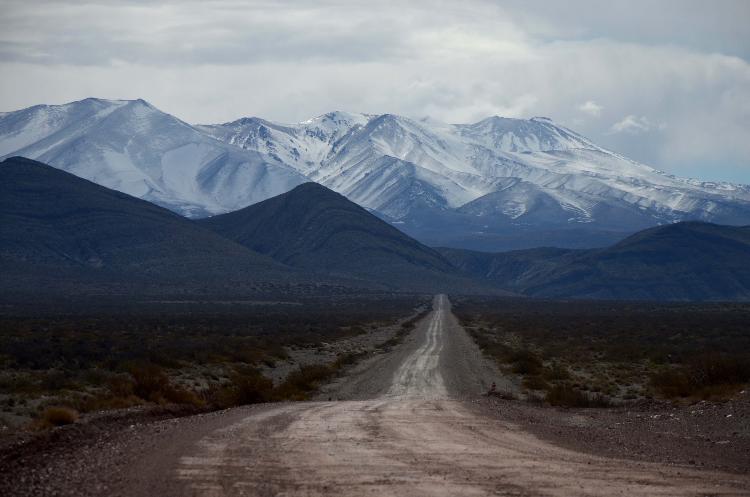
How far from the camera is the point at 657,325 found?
79.7 meters

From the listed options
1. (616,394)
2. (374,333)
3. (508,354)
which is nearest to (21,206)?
(374,333)

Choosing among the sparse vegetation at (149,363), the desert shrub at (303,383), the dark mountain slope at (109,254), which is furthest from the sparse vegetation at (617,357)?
the dark mountain slope at (109,254)

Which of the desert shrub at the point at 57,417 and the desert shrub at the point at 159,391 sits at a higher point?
the desert shrub at the point at 57,417

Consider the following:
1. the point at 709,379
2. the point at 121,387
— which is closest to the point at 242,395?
the point at 121,387

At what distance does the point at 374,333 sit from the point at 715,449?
172ft

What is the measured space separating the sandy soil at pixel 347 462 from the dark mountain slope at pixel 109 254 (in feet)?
408

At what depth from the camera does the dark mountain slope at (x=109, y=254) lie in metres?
152

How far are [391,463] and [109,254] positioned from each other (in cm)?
17220

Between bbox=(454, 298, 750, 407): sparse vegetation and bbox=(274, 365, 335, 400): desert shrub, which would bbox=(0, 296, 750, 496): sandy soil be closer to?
bbox=(274, 365, 335, 400): desert shrub

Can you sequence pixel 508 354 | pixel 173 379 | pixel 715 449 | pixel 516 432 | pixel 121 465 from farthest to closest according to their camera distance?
pixel 508 354 < pixel 173 379 < pixel 516 432 < pixel 715 449 < pixel 121 465

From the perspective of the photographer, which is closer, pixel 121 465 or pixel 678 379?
pixel 121 465

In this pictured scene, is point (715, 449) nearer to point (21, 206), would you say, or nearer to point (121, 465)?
point (121, 465)

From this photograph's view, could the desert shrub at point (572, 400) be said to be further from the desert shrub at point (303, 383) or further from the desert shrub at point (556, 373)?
the desert shrub at point (556, 373)

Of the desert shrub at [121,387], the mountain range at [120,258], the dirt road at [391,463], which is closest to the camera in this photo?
the dirt road at [391,463]
